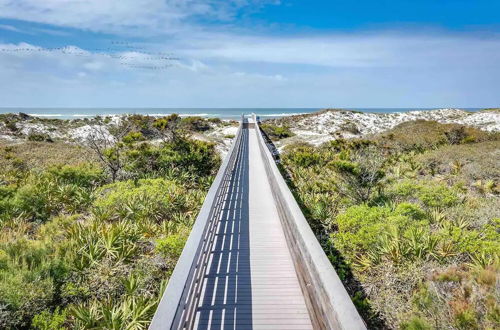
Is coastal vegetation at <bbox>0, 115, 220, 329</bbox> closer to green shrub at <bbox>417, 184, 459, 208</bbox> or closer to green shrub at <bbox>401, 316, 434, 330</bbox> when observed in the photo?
green shrub at <bbox>401, 316, 434, 330</bbox>

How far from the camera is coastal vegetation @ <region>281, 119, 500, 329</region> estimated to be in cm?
517

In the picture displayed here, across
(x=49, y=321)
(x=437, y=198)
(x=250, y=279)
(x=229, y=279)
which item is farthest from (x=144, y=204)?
(x=437, y=198)

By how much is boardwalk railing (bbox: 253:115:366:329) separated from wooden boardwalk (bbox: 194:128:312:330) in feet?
0.91

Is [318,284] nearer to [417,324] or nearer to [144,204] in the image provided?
[417,324]

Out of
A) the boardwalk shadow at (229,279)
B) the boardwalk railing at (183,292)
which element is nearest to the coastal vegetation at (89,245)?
the boardwalk shadow at (229,279)

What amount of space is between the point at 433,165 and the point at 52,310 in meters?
20.9

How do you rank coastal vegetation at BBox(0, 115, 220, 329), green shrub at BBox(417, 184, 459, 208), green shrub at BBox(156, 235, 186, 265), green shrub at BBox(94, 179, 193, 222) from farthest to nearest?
green shrub at BBox(417, 184, 459, 208), green shrub at BBox(94, 179, 193, 222), green shrub at BBox(156, 235, 186, 265), coastal vegetation at BBox(0, 115, 220, 329)

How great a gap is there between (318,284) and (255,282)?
1724 mm

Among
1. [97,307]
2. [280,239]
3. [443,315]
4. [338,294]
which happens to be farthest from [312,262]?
[97,307]

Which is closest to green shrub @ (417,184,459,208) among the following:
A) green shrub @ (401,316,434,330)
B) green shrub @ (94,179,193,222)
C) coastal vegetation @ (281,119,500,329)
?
coastal vegetation @ (281,119,500,329)

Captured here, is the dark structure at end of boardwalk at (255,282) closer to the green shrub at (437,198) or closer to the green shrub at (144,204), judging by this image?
the green shrub at (144,204)

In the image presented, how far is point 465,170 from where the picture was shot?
1731 centimetres

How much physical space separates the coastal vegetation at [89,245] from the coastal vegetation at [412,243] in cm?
404

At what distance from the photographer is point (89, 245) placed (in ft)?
24.9
